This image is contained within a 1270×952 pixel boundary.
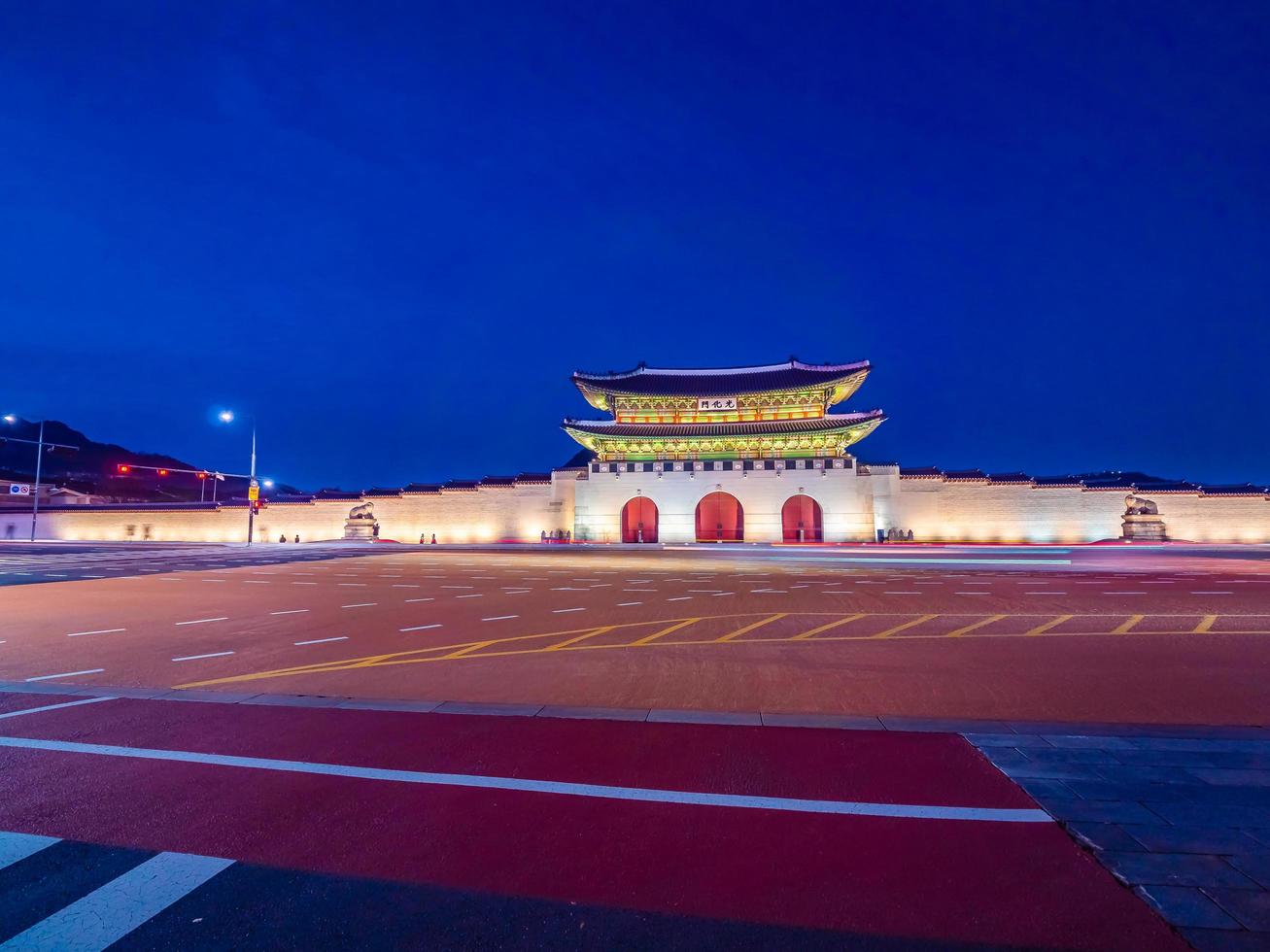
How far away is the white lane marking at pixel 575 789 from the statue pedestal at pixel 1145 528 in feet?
131

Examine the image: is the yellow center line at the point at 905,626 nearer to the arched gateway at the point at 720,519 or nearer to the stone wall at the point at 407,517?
the arched gateway at the point at 720,519

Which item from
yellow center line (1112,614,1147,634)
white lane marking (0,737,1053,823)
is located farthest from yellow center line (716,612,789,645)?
yellow center line (1112,614,1147,634)

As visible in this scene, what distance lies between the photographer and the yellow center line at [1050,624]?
872 centimetres

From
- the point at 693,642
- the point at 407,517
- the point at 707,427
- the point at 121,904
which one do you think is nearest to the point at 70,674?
the point at 121,904

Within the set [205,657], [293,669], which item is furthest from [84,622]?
[293,669]

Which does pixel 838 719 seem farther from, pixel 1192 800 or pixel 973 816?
pixel 1192 800

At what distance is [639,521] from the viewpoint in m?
41.1

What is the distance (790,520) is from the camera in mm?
39312

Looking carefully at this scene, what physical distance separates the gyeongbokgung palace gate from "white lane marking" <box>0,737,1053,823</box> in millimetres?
35135

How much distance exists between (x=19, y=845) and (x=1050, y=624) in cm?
1218

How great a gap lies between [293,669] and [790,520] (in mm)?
36042

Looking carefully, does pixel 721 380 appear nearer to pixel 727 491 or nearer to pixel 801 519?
pixel 727 491

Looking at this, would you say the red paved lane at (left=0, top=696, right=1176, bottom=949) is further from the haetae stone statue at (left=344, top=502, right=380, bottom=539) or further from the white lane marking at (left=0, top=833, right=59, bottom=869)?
the haetae stone statue at (left=344, top=502, right=380, bottom=539)

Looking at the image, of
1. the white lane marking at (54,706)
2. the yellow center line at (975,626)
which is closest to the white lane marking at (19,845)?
the white lane marking at (54,706)
